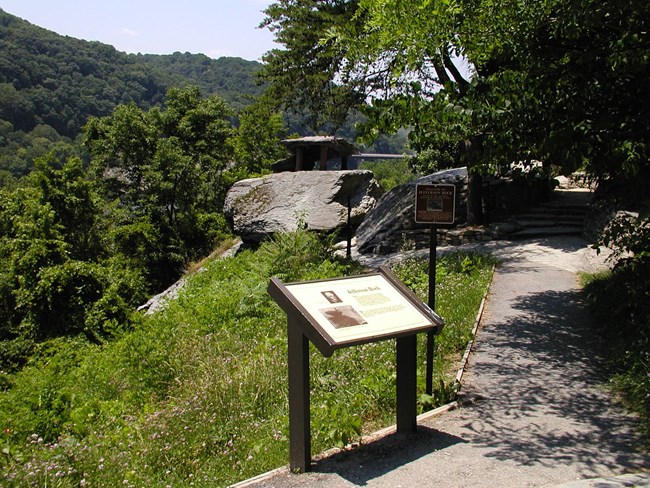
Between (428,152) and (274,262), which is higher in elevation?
(428,152)

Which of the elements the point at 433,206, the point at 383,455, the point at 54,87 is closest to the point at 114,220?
the point at 433,206

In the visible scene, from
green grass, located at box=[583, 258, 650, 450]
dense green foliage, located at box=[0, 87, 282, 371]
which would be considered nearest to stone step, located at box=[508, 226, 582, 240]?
green grass, located at box=[583, 258, 650, 450]

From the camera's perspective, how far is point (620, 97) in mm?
6133

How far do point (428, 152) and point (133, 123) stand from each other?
40.3 ft

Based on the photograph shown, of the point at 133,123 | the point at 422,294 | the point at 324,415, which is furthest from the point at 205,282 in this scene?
the point at 133,123

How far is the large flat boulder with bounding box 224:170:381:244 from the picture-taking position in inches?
590

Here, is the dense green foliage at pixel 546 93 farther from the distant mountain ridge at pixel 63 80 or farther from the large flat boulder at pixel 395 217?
the distant mountain ridge at pixel 63 80

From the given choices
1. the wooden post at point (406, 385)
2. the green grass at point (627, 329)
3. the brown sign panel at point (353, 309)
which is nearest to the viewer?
the brown sign panel at point (353, 309)

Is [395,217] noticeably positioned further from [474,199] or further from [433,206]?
[433,206]

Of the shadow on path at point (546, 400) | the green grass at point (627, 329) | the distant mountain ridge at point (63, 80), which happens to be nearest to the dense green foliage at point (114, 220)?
the shadow on path at point (546, 400)

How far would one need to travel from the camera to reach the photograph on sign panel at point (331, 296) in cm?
432

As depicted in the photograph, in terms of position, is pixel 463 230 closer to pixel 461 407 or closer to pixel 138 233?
pixel 461 407

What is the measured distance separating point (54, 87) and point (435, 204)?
240 feet

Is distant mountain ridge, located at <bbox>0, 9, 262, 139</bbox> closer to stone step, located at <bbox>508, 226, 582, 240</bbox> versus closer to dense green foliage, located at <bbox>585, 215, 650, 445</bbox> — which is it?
stone step, located at <bbox>508, 226, 582, 240</bbox>
